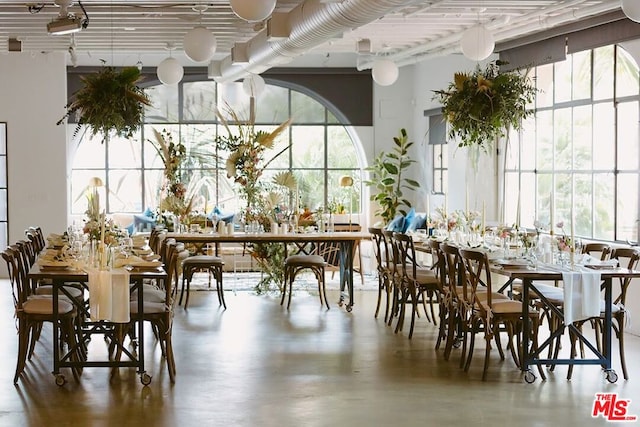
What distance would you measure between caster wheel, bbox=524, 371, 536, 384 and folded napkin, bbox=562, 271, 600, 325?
1.48 feet

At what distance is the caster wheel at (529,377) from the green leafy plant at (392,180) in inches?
362

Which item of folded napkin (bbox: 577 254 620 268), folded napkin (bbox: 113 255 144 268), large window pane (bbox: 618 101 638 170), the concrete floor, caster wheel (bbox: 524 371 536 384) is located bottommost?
the concrete floor

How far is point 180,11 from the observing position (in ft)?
34.1

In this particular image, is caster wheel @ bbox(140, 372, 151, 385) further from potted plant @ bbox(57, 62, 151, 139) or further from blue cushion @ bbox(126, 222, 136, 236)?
blue cushion @ bbox(126, 222, 136, 236)

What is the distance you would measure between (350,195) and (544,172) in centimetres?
604

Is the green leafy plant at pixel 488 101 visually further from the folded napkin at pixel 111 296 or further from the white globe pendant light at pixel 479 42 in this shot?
the folded napkin at pixel 111 296

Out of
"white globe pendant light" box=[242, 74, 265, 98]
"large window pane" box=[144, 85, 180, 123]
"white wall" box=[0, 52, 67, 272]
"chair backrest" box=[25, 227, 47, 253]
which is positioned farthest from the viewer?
"large window pane" box=[144, 85, 180, 123]

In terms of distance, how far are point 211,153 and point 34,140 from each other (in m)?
3.63

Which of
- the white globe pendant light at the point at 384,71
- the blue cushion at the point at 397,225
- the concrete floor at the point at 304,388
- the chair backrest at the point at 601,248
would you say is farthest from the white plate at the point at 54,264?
the blue cushion at the point at 397,225

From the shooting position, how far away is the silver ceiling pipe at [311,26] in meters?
7.50

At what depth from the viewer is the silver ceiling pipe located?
24.6 feet

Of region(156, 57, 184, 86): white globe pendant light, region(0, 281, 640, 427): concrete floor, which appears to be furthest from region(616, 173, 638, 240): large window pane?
region(156, 57, 184, 86): white globe pendant light

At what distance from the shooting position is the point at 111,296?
7.17m

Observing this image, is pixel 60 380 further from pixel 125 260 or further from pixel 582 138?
pixel 582 138
